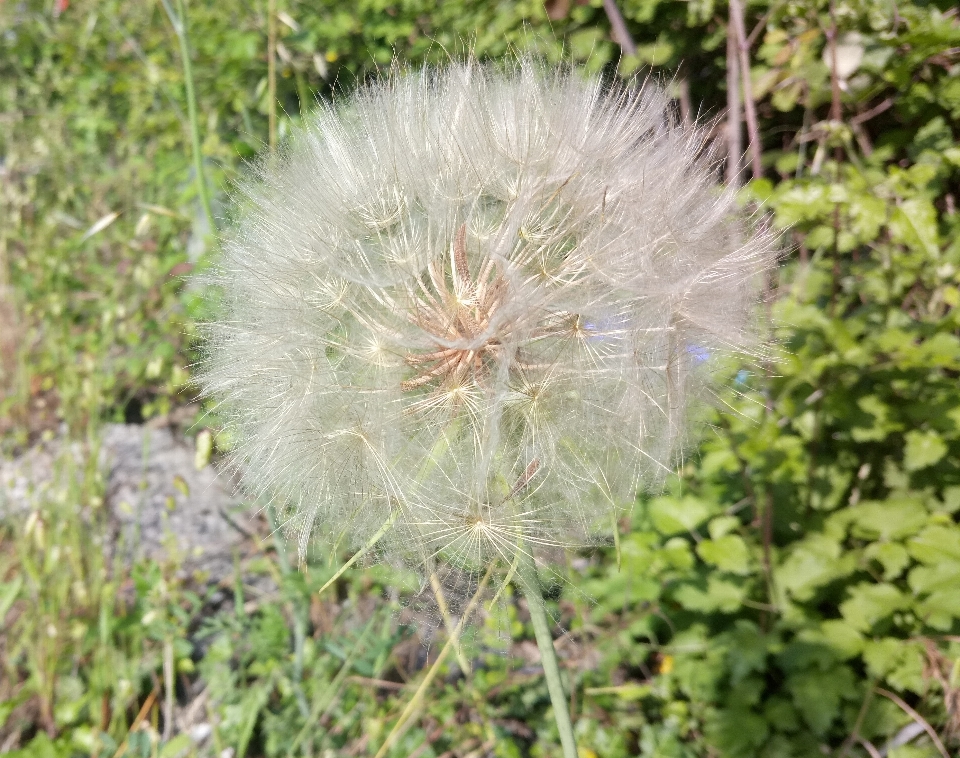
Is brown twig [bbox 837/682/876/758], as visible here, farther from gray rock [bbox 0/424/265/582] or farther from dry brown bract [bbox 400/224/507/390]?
gray rock [bbox 0/424/265/582]

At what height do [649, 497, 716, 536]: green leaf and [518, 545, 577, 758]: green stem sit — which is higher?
[518, 545, 577, 758]: green stem

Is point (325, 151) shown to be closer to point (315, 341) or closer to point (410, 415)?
point (315, 341)

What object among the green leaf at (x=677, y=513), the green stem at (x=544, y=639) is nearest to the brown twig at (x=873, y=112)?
the green leaf at (x=677, y=513)

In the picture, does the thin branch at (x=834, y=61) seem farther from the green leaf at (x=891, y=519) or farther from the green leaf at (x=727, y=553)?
the green leaf at (x=727, y=553)

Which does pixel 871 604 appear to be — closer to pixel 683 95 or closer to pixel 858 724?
pixel 858 724

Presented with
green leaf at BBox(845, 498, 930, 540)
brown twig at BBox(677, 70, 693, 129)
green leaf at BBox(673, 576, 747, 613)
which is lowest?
green leaf at BBox(673, 576, 747, 613)

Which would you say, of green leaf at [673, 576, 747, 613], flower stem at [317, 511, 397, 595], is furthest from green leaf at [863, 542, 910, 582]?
flower stem at [317, 511, 397, 595]

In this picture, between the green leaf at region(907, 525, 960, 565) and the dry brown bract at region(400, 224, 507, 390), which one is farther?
the green leaf at region(907, 525, 960, 565)

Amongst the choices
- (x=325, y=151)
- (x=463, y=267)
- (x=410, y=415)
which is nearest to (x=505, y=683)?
(x=410, y=415)
